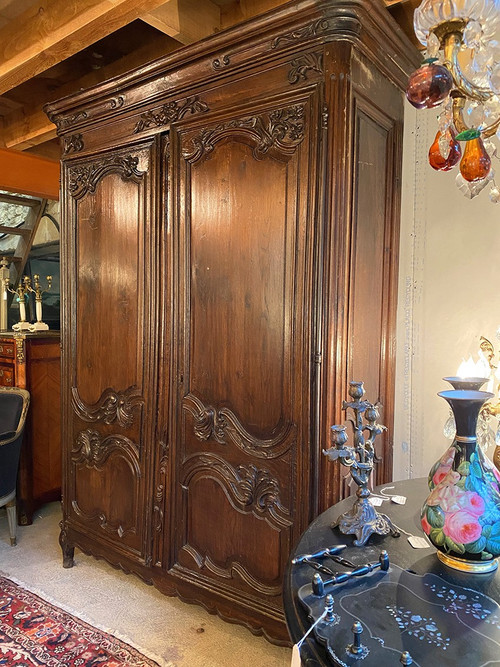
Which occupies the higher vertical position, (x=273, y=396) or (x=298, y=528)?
(x=273, y=396)

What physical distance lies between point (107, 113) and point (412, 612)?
2209mm

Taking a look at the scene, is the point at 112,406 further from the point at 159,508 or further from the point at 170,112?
the point at 170,112

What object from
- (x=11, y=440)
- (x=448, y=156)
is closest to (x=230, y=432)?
(x=448, y=156)

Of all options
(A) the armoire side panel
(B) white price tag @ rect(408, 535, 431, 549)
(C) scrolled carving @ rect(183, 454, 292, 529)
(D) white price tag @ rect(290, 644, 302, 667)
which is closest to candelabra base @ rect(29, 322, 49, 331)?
(C) scrolled carving @ rect(183, 454, 292, 529)

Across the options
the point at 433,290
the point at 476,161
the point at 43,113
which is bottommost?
the point at 433,290

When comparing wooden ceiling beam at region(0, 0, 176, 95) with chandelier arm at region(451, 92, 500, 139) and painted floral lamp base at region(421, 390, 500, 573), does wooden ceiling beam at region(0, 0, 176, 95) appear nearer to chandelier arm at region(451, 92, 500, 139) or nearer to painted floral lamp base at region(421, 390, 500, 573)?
chandelier arm at region(451, 92, 500, 139)

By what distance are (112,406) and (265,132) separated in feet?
4.48

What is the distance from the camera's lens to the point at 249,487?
5.88 feet

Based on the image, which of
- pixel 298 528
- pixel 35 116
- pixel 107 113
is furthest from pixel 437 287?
pixel 35 116

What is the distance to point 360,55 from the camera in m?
1.63

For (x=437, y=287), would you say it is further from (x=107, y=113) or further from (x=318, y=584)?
(x=107, y=113)

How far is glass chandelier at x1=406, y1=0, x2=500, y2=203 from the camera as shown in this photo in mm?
867

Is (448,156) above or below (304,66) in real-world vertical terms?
below

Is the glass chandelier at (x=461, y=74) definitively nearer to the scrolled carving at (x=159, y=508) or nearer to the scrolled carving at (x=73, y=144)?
the scrolled carving at (x=159, y=508)
